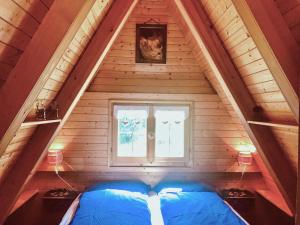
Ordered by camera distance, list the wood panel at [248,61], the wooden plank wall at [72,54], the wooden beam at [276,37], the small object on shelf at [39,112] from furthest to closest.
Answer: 1. the small object on shelf at [39,112]
2. the wooden plank wall at [72,54]
3. the wood panel at [248,61]
4. the wooden beam at [276,37]

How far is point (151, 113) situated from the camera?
378cm

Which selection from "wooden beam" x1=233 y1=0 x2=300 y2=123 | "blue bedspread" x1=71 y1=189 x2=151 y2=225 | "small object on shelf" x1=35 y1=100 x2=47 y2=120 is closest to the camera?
"wooden beam" x1=233 y1=0 x2=300 y2=123

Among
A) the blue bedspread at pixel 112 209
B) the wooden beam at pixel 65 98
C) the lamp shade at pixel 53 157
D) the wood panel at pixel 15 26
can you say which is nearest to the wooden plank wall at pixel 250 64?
the wooden beam at pixel 65 98

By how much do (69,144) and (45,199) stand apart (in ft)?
2.47

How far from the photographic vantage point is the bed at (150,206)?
2604 mm

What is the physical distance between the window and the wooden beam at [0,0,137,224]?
1.24 m

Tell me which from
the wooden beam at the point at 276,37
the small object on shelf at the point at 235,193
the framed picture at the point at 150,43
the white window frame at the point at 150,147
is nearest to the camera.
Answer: the wooden beam at the point at 276,37

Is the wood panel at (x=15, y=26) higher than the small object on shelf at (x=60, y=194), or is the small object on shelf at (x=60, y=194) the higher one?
the wood panel at (x=15, y=26)

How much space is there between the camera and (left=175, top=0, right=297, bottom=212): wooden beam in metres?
2.43

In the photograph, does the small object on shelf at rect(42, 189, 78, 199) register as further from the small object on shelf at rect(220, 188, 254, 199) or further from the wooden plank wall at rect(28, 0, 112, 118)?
the small object on shelf at rect(220, 188, 254, 199)

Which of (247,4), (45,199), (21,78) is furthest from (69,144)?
(247,4)

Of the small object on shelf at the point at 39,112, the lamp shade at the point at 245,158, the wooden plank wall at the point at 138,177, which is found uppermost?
the small object on shelf at the point at 39,112

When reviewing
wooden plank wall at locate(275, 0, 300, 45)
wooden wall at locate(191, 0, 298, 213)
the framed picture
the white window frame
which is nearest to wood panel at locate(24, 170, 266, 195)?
the white window frame

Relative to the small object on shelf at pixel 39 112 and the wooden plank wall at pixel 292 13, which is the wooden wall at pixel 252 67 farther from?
the small object on shelf at pixel 39 112
